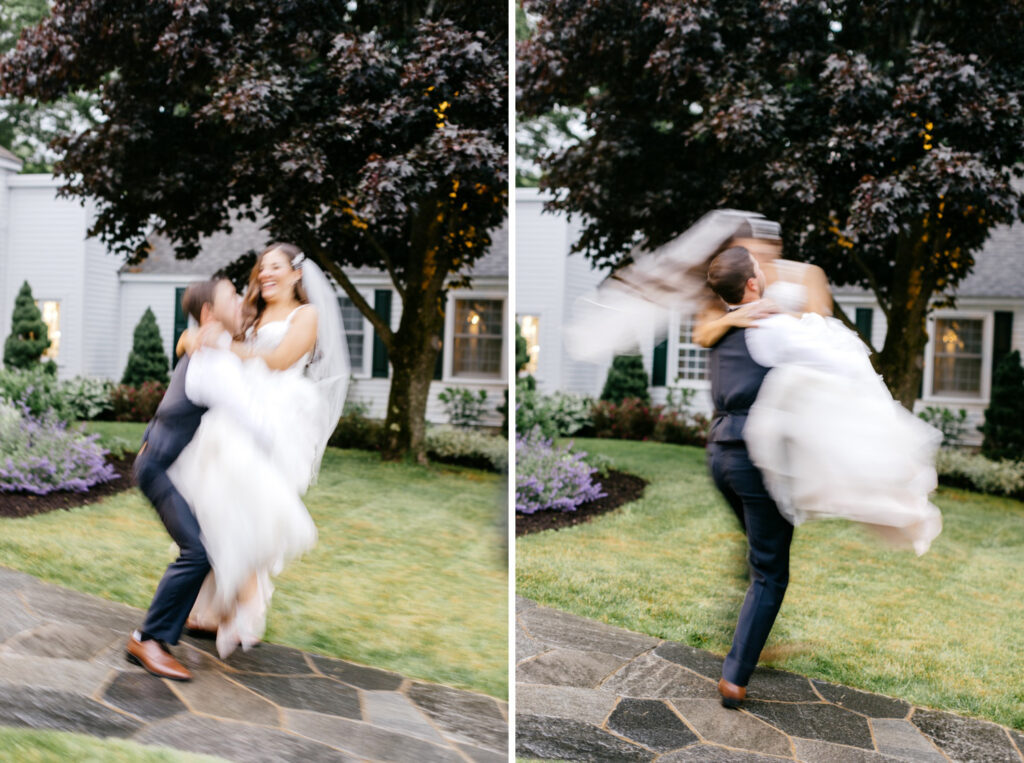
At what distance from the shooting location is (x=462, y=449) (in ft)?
27.3

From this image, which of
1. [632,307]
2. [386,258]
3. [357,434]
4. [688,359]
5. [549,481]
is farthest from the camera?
[688,359]

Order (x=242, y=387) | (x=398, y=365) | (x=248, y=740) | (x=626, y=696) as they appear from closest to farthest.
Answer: (x=248, y=740) → (x=242, y=387) → (x=626, y=696) → (x=398, y=365)

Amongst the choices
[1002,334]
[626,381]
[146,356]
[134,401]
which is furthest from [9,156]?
[1002,334]

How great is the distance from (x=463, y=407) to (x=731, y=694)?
671cm

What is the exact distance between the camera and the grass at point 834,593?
3.45 m

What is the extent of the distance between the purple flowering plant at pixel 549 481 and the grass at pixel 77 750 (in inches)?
153

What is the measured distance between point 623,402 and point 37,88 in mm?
7423

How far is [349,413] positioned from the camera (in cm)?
916

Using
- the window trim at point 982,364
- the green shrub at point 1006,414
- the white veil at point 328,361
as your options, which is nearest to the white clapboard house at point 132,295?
the white veil at point 328,361

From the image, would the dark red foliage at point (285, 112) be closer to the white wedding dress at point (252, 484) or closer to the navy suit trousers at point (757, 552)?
the white wedding dress at point (252, 484)

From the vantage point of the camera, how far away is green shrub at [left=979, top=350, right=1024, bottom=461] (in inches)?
367

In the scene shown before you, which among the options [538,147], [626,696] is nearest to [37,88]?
[626,696]

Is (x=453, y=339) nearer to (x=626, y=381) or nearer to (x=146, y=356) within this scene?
(x=626, y=381)

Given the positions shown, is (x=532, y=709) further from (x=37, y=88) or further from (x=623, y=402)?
(x=623, y=402)
